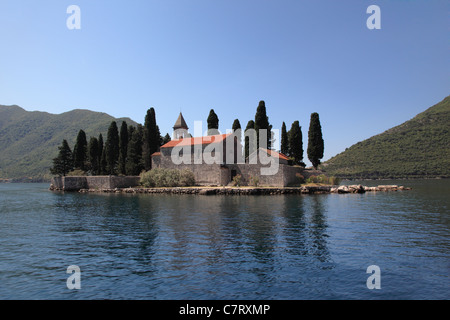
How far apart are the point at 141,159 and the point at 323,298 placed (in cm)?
6152

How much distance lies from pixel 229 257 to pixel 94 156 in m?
69.2

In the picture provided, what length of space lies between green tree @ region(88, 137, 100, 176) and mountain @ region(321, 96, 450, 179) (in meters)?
98.6

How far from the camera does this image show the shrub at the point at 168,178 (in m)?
55.4

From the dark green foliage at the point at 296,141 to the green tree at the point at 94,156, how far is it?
48608 millimetres

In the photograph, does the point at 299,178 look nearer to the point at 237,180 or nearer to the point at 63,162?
the point at 237,180

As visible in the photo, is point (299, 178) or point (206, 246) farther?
point (299, 178)

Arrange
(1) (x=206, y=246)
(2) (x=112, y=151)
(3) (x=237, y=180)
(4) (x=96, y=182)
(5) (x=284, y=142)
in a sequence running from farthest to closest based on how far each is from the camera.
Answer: (2) (x=112, y=151), (4) (x=96, y=182), (5) (x=284, y=142), (3) (x=237, y=180), (1) (x=206, y=246)

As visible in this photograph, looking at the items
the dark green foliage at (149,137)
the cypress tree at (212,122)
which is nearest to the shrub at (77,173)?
the dark green foliage at (149,137)

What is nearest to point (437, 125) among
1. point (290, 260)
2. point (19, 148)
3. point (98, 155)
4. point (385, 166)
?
point (385, 166)

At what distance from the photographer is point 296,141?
187ft

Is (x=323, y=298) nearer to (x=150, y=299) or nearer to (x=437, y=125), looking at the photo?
(x=150, y=299)

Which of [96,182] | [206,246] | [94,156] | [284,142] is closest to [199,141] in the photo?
[284,142]

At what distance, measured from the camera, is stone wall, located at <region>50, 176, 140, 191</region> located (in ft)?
200

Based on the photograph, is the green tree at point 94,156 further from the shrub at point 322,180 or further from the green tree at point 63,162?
the shrub at point 322,180
